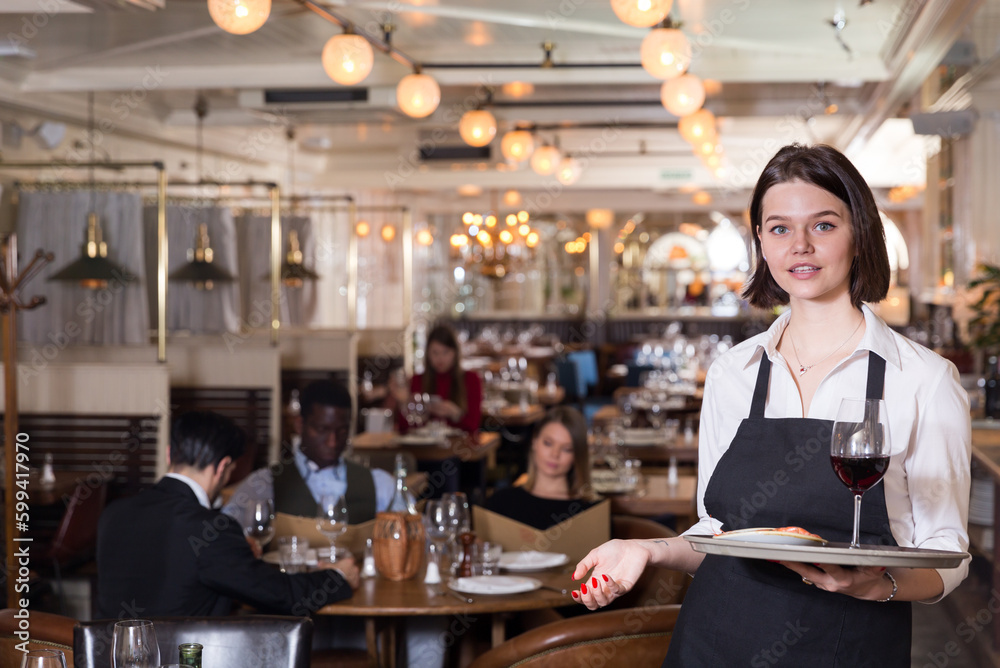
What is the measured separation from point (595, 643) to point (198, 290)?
22.7ft

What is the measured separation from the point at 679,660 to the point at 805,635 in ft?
A: 0.86

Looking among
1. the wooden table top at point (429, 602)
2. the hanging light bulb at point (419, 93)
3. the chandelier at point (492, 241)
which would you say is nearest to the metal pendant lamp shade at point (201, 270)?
the hanging light bulb at point (419, 93)

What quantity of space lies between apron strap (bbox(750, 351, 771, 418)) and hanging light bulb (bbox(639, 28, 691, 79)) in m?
2.86

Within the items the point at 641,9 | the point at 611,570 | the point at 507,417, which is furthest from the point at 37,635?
the point at 507,417

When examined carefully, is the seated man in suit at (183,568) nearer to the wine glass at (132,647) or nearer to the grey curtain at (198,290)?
the wine glass at (132,647)

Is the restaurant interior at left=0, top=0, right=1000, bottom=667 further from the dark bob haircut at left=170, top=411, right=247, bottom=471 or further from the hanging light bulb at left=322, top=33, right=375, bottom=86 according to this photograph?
the dark bob haircut at left=170, top=411, right=247, bottom=471

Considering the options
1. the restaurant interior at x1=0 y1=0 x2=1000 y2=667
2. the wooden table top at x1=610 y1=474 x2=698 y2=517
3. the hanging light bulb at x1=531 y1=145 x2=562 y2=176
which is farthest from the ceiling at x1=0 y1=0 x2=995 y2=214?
the wooden table top at x1=610 y1=474 x2=698 y2=517

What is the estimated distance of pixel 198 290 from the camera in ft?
28.9

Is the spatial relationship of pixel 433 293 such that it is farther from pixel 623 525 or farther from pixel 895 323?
pixel 623 525

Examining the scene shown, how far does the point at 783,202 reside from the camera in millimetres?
1674

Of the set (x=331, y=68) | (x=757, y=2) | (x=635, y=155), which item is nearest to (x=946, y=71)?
(x=757, y=2)

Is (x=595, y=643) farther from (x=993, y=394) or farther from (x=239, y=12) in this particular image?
(x=993, y=394)

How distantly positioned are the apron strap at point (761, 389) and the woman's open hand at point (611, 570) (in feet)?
1.00

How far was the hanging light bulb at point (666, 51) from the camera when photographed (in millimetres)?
4320
